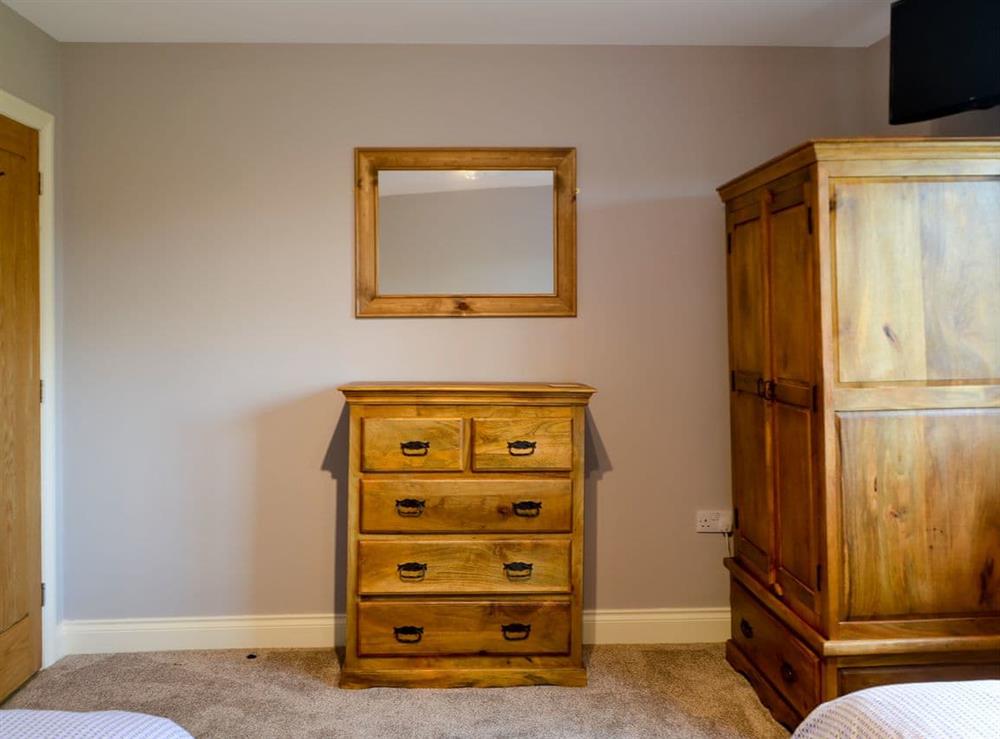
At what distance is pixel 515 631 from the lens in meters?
2.56

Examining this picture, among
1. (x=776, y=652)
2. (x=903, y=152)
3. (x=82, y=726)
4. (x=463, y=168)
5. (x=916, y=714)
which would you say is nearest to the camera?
(x=82, y=726)

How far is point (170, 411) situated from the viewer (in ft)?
9.55

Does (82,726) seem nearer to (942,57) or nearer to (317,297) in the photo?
(317,297)

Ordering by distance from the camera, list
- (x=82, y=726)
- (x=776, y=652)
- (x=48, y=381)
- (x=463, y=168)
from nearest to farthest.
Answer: (x=82, y=726)
(x=776, y=652)
(x=48, y=381)
(x=463, y=168)

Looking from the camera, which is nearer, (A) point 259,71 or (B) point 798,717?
(B) point 798,717

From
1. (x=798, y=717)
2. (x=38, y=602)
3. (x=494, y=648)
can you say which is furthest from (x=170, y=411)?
(x=798, y=717)

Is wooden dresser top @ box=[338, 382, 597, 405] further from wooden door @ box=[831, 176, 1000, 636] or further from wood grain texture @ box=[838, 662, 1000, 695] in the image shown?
wood grain texture @ box=[838, 662, 1000, 695]

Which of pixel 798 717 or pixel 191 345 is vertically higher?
pixel 191 345

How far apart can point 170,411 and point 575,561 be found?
1.74m

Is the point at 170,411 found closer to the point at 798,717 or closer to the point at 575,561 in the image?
the point at 575,561

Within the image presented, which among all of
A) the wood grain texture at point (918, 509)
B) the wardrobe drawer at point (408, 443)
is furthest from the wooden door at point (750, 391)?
the wardrobe drawer at point (408, 443)

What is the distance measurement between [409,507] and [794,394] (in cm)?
136

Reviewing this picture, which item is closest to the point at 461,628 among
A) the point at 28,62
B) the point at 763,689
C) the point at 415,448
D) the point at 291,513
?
the point at 415,448

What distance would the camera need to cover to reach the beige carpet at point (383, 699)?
7.54ft
